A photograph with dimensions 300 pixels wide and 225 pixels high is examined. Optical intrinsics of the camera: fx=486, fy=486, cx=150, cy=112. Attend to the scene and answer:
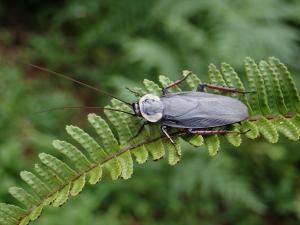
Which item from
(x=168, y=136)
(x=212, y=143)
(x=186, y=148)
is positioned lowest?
(x=212, y=143)

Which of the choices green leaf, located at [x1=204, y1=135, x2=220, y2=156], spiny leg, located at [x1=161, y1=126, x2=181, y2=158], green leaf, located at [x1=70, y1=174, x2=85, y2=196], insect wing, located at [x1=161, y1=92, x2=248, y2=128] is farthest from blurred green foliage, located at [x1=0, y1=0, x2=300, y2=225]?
green leaf, located at [x1=70, y1=174, x2=85, y2=196]

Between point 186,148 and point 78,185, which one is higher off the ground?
point 186,148

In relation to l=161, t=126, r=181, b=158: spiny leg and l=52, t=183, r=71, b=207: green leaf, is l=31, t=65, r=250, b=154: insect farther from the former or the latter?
l=52, t=183, r=71, b=207: green leaf

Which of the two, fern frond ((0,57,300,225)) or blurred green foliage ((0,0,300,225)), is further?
blurred green foliage ((0,0,300,225))

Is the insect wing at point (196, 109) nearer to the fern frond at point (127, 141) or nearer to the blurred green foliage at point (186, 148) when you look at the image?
the fern frond at point (127, 141)

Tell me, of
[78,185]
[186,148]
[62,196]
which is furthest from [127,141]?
[186,148]

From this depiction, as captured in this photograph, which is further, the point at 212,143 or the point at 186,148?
the point at 186,148

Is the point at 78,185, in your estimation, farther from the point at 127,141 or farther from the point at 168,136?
the point at 168,136
